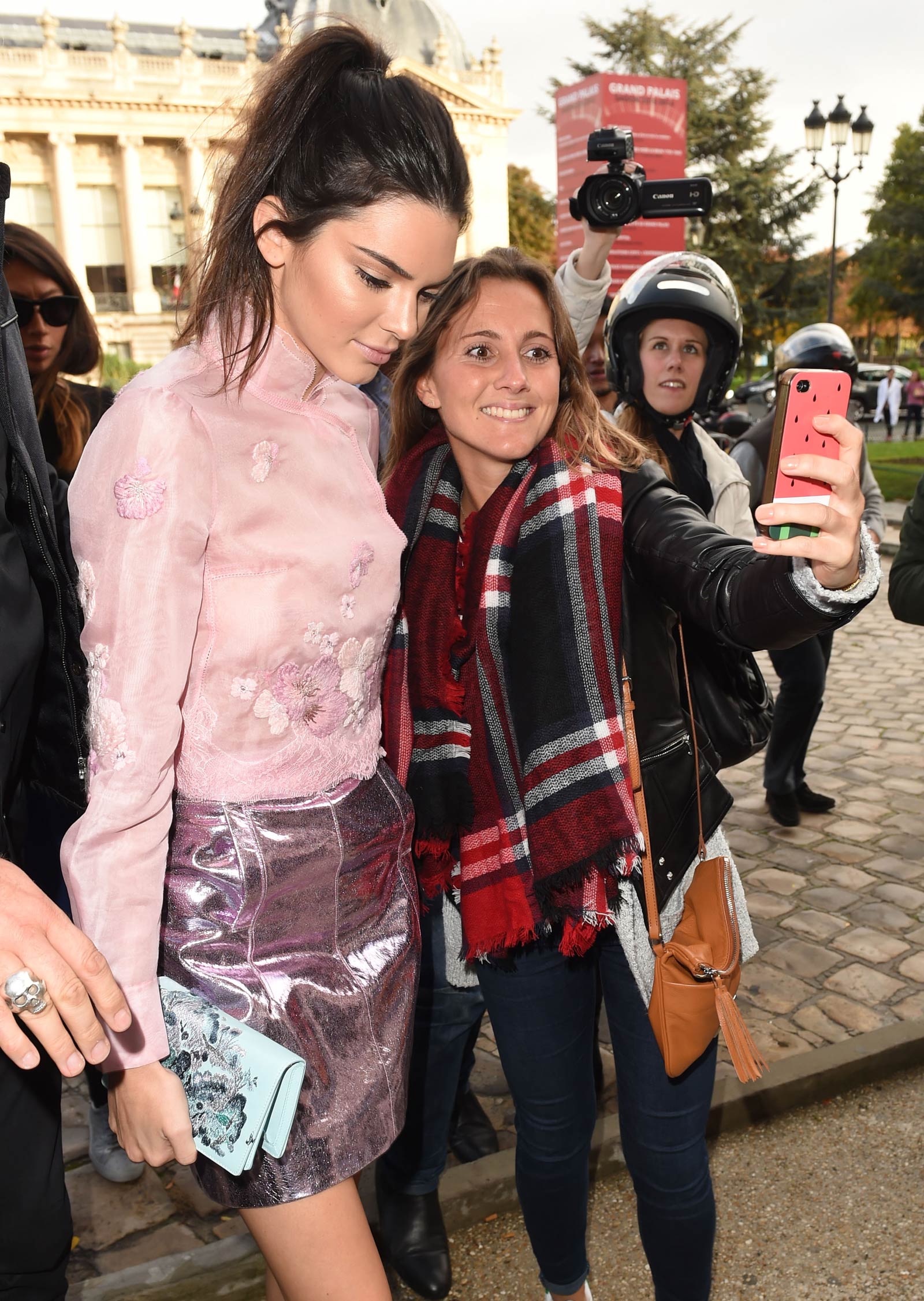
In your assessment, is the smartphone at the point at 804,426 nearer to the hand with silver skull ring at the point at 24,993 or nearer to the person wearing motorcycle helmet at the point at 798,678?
the hand with silver skull ring at the point at 24,993

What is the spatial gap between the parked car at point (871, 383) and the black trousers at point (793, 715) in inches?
1083

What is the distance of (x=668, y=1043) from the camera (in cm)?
207

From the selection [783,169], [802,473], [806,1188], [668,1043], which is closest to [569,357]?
Answer: [802,473]

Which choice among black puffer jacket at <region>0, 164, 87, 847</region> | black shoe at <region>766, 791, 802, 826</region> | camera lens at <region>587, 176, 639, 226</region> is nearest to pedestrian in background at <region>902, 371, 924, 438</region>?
black shoe at <region>766, 791, 802, 826</region>

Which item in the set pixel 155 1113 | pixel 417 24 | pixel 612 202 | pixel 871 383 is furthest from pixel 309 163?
pixel 417 24

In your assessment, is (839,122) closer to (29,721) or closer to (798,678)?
(798,678)

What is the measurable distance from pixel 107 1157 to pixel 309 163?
282cm

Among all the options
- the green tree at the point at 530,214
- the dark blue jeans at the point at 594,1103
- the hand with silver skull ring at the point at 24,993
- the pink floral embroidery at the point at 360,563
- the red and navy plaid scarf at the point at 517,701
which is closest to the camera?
the hand with silver skull ring at the point at 24,993

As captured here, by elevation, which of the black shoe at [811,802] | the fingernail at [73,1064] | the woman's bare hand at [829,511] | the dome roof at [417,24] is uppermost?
the dome roof at [417,24]

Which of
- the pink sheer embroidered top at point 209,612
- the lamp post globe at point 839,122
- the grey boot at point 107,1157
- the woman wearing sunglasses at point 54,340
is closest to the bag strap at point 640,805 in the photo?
the pink sheer embroidered top at point 209,612

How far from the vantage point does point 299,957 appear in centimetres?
178

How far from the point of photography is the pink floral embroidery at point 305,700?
1.72 m

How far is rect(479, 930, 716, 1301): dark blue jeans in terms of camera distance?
7.19 feet

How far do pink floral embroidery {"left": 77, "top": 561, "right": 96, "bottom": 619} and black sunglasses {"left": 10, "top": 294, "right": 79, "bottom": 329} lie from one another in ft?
7.21
